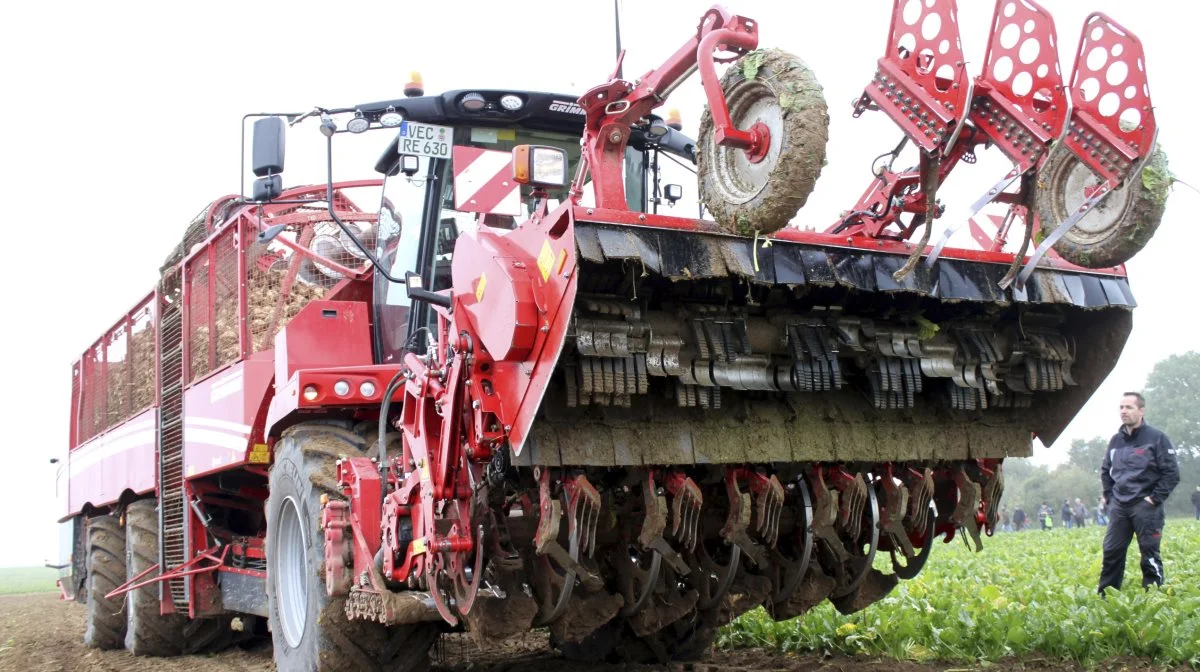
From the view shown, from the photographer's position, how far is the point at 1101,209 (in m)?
4.00

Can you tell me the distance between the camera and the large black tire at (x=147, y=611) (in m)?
8.22

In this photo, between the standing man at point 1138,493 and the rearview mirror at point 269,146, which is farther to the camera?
the standing man at point 1138,493

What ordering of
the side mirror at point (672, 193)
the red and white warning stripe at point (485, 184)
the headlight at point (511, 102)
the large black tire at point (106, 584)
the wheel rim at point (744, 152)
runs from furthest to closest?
the large black tire at point (106, 584) < the side mirror at point (672, 193) < the headlight at point (511, 102) < the red and white warning stripe at point (485, 184) < the wheel rim at point (744, 152)

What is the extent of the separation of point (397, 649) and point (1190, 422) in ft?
242

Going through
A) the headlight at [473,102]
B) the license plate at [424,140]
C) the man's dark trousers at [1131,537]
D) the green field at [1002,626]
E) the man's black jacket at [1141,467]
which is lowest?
the green field at [1002,626]

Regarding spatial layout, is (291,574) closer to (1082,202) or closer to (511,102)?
(511,102)

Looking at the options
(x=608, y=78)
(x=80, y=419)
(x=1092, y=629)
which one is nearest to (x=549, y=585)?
(x=608, y=78)

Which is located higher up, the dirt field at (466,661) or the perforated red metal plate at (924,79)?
the perforated red metal plate at (924,79)

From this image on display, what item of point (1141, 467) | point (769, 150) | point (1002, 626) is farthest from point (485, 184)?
point (1141, 467)

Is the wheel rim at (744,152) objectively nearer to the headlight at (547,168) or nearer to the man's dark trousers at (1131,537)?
the headlight at (547,168)

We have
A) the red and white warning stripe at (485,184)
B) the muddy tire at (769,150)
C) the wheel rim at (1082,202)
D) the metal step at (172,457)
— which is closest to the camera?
the muddy tire at (769,150)

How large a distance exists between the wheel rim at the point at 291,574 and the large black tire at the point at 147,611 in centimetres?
299

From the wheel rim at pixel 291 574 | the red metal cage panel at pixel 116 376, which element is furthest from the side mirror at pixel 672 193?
the red metal cage panel at pixel 116 376

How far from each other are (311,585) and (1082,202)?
3.62 meters
